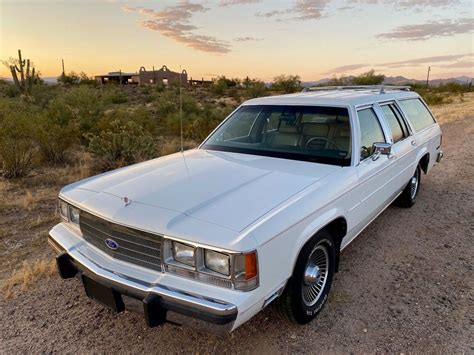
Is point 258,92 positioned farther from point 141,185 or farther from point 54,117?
point 141,185

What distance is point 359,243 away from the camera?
4.31 metres

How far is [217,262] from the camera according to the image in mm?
2178

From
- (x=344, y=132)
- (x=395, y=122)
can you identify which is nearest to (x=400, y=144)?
(x=395, y=122)

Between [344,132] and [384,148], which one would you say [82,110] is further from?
[384,148]

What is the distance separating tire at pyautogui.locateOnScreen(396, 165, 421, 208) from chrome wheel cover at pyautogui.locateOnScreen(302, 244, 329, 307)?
270cm

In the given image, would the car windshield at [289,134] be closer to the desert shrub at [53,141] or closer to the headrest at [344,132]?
the headrest at [344,132]

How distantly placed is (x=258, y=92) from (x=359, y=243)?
1014 inches

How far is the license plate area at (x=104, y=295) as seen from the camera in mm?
2365

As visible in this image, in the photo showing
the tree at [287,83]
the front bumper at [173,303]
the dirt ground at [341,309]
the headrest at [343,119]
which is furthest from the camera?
the tree at [287,83]

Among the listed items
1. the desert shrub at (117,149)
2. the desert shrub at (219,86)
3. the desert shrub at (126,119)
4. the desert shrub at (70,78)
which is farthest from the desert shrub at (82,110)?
the desert shrub at (70,78)

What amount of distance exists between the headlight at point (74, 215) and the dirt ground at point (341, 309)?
74 centimetres

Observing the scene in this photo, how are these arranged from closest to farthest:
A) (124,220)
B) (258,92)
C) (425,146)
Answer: (124,220)
(425,146)
(258,92)

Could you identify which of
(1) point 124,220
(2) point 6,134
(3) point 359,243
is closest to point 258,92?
(2) point 6,134

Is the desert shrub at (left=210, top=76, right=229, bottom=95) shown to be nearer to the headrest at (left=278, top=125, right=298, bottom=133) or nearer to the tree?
the tree
